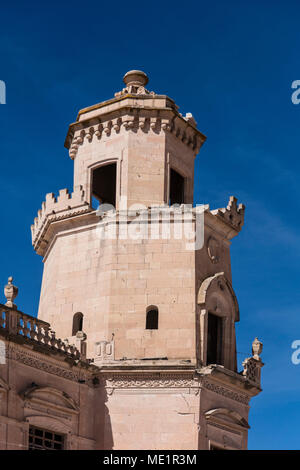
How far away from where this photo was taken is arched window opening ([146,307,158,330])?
25469 mm

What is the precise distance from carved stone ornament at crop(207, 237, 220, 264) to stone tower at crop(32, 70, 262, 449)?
0.15 feet

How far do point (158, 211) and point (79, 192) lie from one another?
274 cm

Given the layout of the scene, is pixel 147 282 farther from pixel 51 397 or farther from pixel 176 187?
pixel 176 187

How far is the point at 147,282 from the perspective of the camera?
84.4 feet

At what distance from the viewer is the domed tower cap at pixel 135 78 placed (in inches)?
1168

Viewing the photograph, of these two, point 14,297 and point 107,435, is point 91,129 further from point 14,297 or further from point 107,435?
point 107,435

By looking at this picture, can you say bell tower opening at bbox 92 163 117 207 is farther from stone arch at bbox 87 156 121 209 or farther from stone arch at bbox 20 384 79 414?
stone arch at bbox 20 384 79 414

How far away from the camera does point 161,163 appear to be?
27.7 m

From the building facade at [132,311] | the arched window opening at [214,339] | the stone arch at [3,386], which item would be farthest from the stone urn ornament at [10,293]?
the arched window opening at [214,339]

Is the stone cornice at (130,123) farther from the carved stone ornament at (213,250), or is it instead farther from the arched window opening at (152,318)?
the arched window opening at (152,318)

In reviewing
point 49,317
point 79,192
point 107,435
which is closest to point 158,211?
point 79,192

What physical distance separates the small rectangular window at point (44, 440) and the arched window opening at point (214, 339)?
5.85 meters

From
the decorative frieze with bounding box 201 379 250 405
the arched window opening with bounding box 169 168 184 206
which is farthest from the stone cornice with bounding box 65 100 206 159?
the decorative frieze with bounding box 201 379 250 405

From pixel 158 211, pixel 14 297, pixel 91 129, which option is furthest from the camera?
pixel 91 129
